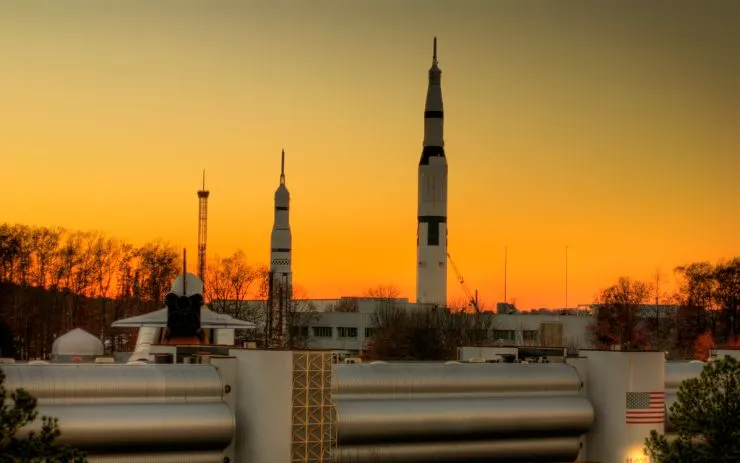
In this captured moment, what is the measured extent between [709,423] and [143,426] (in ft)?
69.9

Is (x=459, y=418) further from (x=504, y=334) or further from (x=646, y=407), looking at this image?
(x=504, y=334)

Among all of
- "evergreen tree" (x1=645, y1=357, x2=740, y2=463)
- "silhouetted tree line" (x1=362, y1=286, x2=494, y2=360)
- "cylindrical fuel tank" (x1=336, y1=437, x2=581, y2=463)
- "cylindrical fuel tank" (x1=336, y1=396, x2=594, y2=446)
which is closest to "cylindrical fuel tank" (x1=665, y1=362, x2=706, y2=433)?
"cylindrical fuel tank" (x1=336, y1=396, x2=594, y2=446)

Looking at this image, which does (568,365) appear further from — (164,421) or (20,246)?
(20,246)

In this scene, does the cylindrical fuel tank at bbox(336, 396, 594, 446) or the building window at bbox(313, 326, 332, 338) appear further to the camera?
the building window at bbox(313, 326, 332, 338)

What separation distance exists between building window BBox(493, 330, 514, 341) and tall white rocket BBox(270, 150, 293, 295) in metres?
25.6

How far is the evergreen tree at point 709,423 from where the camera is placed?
51812 millimetres

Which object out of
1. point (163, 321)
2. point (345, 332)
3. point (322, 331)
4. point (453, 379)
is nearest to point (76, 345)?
point (163, 321)

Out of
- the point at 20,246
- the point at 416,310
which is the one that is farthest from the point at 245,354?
the point at 416,310

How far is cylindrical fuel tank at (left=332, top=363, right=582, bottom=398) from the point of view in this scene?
64.5 metres

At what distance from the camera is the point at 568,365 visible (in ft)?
236

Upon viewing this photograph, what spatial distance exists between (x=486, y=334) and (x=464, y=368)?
94124mm

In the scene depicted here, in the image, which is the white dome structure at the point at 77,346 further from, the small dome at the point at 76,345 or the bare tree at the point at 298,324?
the bare tree at the point at 298,324

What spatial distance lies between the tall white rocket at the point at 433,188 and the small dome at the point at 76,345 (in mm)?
85826

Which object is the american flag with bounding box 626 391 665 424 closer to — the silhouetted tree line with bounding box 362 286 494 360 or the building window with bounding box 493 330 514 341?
the silhouetted tree line with bounding box 362 286 494 360
